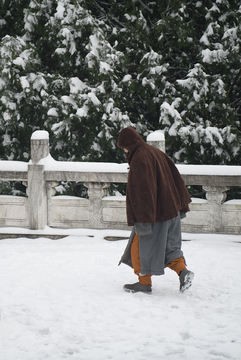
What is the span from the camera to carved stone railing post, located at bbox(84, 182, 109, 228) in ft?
23.0

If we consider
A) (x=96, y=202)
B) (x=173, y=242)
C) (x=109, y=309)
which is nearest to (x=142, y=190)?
(x=173, y=242)

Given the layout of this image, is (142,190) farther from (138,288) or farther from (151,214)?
(138,288)

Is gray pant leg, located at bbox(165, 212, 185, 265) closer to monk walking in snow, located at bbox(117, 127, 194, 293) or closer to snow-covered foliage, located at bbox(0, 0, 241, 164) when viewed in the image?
monk walking in snow, located at bbox(117, 127, 194, 293)

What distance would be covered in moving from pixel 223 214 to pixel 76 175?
2.20 meters

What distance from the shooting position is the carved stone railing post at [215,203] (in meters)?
6.72

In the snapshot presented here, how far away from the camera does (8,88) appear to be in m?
8.69

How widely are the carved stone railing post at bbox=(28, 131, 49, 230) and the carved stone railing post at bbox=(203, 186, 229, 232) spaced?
2442 mm

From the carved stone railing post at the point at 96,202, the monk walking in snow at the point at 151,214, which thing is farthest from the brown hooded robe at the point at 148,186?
the carved stone railing post at the point at 96,202

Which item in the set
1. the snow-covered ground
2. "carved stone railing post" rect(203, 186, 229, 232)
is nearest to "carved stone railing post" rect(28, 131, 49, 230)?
the snow-covered ground

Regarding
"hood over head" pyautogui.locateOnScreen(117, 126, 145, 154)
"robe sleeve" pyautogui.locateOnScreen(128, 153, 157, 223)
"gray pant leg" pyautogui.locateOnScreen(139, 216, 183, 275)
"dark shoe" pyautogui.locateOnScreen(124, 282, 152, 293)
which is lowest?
"dark shoe" pyautogui.locateOnScreen(124, 282, 152, 293)

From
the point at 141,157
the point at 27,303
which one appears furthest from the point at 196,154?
the point at 27,303

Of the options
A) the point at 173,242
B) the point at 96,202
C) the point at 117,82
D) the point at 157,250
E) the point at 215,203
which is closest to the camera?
the point at 157,250

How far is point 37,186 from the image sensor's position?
23.1 feet

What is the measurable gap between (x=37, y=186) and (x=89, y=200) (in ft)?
2.63
